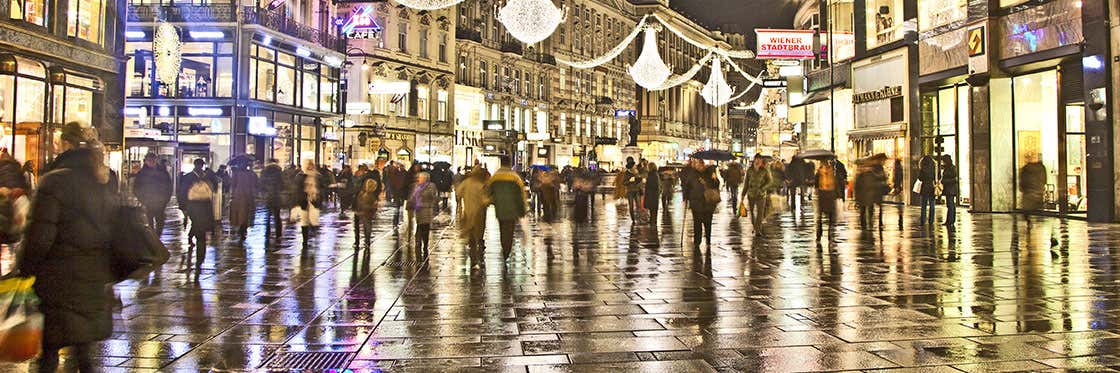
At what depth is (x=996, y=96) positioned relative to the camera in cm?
2384

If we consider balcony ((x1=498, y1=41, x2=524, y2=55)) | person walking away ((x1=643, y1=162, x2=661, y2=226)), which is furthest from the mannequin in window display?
balcony ((x1=498, y1=41, x2=524, y2=55))

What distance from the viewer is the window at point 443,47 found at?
183ft

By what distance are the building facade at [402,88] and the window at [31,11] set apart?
21.2m

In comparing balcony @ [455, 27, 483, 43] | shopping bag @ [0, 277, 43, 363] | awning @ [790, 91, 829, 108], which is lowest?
shopping bag @ [0, 277, 43, 363]

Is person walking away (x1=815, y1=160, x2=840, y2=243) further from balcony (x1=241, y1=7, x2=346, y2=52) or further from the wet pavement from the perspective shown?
balcony (x1=241, y1=7, x2=346, y2=52)

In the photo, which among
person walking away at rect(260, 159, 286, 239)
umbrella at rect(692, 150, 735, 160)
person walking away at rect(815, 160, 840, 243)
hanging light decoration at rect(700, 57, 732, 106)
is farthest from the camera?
hanging light decoration at rect(700, 57, 732, 106)

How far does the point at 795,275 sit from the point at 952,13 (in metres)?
17.6

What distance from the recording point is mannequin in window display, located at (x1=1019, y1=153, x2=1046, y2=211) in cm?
1592

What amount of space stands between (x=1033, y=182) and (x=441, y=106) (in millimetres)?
43275

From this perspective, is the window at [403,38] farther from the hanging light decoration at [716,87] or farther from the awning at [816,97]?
the awning at [816,97]

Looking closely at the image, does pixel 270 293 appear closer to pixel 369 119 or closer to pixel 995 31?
pixel 995 31

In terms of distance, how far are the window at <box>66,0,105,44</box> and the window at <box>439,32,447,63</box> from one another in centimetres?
2961

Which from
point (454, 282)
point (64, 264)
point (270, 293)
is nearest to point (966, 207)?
point (454, 282)

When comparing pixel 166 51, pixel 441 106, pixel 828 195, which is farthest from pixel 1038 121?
pixel 441 106
